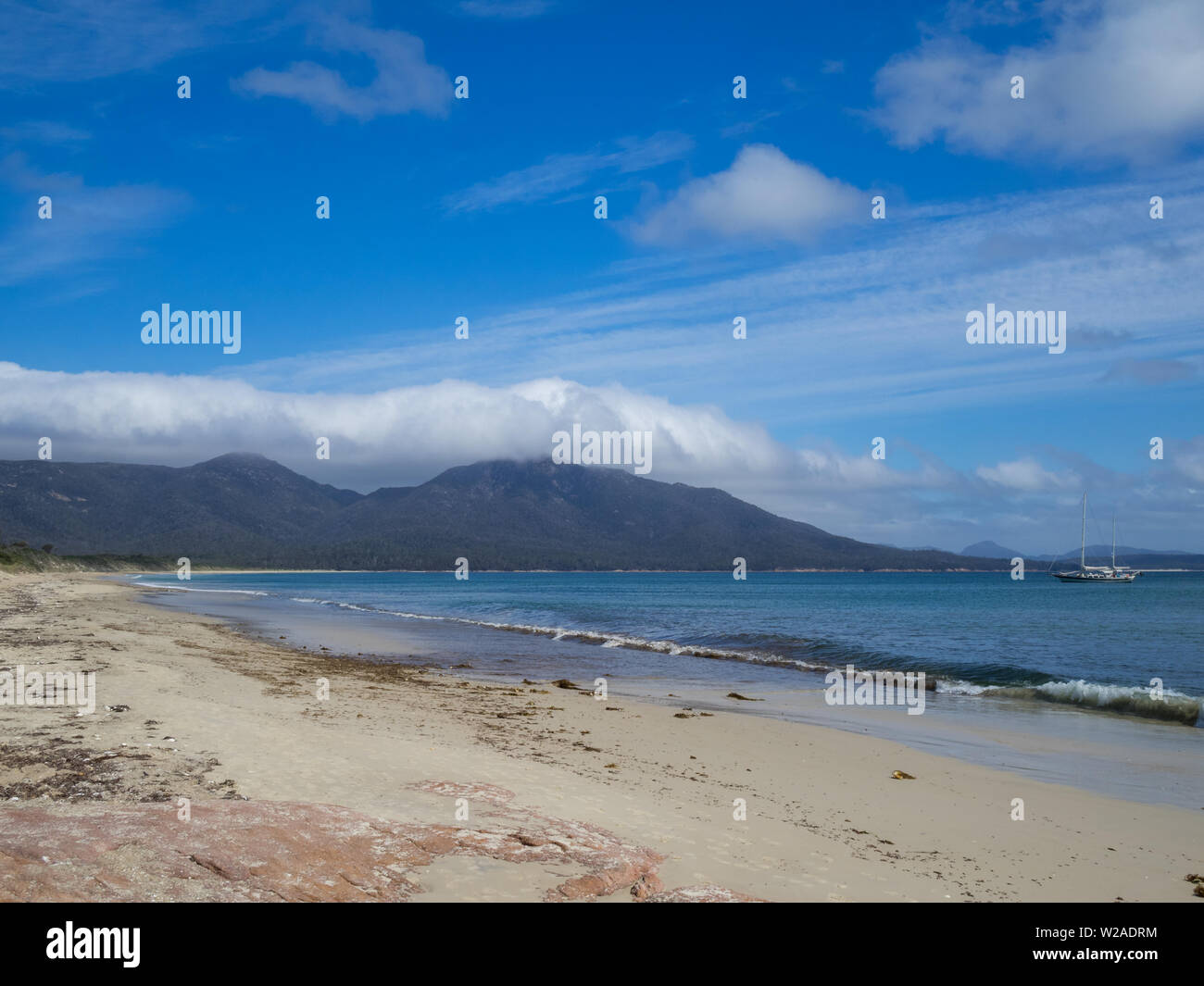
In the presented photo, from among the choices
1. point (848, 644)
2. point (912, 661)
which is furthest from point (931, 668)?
point (848, 644)

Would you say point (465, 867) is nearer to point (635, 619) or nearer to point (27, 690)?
point (27, 690)

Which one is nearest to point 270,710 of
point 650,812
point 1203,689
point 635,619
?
point 650,812

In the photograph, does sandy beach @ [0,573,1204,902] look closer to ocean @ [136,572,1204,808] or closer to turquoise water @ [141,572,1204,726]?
ocean @ [136,572,1204,808]

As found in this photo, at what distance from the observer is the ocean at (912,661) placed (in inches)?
595

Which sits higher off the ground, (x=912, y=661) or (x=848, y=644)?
(x=912, y=661)

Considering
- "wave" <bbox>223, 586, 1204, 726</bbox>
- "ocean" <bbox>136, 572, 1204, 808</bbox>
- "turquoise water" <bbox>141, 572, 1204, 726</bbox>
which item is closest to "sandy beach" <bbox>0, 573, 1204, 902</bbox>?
"ocean" <bbox>136, 572, 1204, 808</bbox>

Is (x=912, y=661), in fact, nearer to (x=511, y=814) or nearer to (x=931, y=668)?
(x=931, y=668)

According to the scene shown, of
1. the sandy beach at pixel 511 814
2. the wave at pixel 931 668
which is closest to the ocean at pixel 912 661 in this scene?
the wave at pixel 931 668

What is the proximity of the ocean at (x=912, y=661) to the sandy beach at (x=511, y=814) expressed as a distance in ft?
7.90

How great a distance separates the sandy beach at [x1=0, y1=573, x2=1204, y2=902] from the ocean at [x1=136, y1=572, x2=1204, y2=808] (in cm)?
241

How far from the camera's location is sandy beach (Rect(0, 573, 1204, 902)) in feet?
19.7

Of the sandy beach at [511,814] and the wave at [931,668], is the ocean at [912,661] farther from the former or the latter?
the sandy beach at [511,814]

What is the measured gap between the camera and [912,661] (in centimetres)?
2805

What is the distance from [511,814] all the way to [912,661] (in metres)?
23.3
